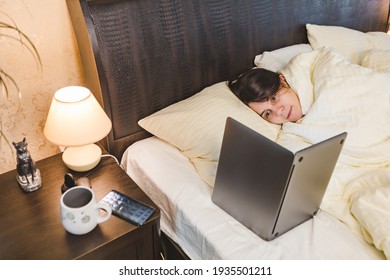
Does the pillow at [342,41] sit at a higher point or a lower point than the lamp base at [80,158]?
higher

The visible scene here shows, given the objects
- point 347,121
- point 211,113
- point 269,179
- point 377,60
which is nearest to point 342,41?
point 377,60

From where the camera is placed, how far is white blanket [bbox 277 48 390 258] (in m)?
1.11

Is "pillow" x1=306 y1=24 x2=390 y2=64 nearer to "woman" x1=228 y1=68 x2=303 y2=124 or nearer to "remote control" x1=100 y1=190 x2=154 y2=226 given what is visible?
"woman" x1=228 y1=68 x2=303 y2=124

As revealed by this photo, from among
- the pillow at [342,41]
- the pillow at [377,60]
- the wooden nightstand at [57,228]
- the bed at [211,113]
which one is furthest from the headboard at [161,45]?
the pillow at [377,60]

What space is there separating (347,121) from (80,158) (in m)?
0.91

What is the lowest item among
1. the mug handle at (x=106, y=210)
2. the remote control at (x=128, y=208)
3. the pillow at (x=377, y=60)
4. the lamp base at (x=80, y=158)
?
the remote control at (x=128, y=208)

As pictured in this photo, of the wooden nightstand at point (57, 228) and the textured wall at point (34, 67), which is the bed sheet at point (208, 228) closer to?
the wooden nightstand at point (57, 228)

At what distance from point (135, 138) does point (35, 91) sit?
382 millimetres

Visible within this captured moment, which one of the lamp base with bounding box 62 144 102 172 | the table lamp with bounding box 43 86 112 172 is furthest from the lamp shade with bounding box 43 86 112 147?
the lamp base with bounding box 62 144 102 172

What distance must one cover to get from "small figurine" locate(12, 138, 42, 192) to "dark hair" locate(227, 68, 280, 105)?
0.75 m

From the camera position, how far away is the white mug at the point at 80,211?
2.89ft

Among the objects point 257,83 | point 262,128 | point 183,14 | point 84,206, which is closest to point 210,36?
point 183,14

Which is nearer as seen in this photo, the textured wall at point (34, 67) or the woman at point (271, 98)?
the textured wall at point (34, 67)

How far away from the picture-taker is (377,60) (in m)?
1.50
